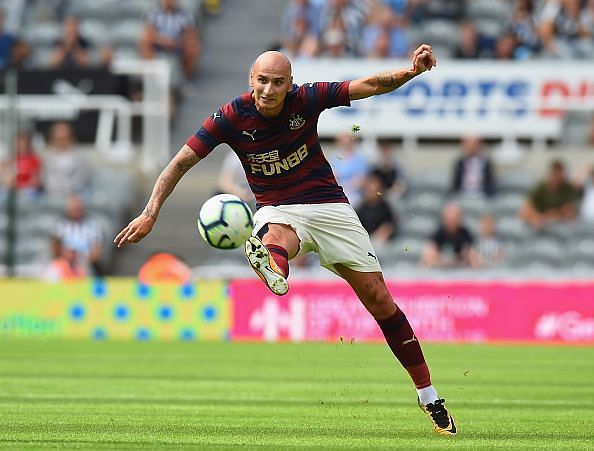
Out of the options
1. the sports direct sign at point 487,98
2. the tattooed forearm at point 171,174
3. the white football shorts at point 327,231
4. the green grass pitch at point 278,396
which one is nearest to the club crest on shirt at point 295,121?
the white football shorts at point 327,231

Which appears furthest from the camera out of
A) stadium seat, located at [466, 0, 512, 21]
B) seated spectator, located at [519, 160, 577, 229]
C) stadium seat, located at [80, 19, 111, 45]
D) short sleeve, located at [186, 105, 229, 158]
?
stadium seat, located at [80, 19, 111, 45]

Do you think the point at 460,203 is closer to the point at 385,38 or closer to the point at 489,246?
the point at 489,246

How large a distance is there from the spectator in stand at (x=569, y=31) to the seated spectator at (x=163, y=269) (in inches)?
261

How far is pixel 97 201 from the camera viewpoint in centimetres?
2088

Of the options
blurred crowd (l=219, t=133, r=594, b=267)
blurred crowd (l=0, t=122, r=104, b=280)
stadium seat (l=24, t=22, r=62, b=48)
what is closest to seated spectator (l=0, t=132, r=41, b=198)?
blurred crowd (l=0, t=122, r=104, b=280)

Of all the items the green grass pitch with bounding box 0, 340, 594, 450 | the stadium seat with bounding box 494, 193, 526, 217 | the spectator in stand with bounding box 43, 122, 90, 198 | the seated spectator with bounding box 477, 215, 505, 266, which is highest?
the spectator in stand with bounding box 43, 122, 90, 198

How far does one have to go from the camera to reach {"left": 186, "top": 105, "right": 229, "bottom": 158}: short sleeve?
8.63 m

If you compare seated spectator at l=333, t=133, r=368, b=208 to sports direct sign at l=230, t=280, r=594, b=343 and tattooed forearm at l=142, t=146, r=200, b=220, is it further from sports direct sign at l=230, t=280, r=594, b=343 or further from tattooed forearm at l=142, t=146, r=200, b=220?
tattooed forearm at l=142, t=146, r=200, b=220

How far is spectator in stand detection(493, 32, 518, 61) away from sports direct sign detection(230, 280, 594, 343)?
449cm

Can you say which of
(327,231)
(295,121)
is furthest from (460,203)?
(295,121)

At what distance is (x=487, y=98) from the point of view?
20.9 meters

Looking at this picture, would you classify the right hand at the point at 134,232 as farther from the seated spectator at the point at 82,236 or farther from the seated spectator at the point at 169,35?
the seated spectator at the point at 169,35

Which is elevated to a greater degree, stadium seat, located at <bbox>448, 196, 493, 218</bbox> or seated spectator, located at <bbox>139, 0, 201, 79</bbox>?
seated spectator, located at <bbox>139, 0, 201, 79</bbox>

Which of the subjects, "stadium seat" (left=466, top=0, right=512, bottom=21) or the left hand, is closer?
the left hand
